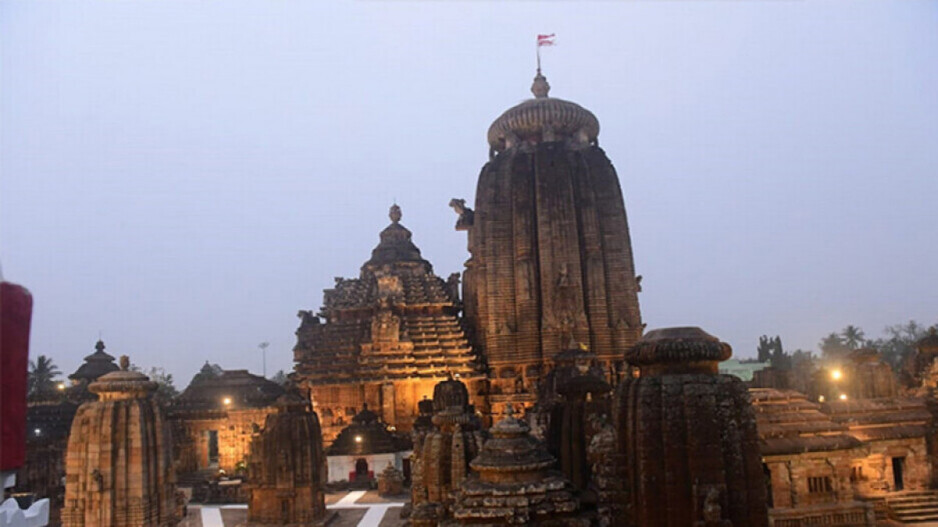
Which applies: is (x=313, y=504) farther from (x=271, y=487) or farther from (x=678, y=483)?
(x=678, y=483)

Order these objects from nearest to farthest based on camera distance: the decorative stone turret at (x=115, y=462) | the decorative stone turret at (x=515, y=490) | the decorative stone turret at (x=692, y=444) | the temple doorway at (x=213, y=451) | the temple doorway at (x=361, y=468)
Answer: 1. the decorative stone turret at (x=692, y=444)
2. the decorative stone turret at (x=515, y=490)
3. the decorative stone turret at (x=115, y=462)
4. the temple doorway at (x=361, y=468)
5. the temple doorway at (x=213, y=451)

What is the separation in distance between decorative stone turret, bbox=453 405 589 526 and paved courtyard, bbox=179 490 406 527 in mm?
11862

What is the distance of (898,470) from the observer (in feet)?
81.8

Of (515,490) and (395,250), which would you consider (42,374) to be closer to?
(395,250)

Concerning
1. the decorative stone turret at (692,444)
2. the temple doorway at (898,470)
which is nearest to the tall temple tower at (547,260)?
the temple doorway at (898,470)

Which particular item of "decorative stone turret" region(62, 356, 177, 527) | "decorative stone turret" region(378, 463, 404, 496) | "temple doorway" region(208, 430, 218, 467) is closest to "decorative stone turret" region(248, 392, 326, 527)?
"decorative stone turret" region(62, 356, 177, 527)

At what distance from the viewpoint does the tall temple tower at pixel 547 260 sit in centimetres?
3803

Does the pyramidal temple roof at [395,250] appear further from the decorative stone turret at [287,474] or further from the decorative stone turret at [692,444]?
the decorative stone turret at [692,444]

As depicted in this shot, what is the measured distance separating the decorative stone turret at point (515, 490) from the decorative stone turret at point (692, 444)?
2933 millimetres

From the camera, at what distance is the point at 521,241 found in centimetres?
3944

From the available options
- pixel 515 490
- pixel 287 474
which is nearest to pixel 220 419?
pixel 287 474

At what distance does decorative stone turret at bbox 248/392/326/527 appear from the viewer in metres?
22.0

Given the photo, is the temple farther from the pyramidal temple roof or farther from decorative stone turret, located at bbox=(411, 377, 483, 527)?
decorative stone turret, located at bbox=(411, 377, 483, 527)

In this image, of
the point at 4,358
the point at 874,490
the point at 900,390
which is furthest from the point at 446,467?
the point at 900,390
